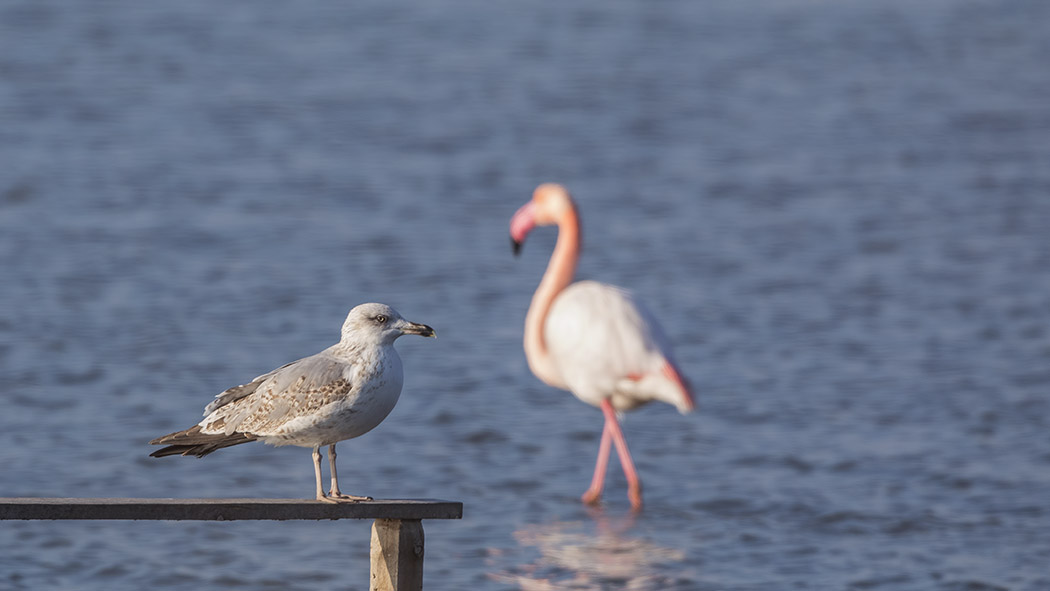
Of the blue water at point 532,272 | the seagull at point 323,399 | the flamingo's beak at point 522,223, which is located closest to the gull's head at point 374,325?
the seagull at point 323,399

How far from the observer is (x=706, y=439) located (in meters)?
11.2

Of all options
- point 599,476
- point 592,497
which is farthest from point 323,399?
point 599,476

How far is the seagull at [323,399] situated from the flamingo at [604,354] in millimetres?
4898

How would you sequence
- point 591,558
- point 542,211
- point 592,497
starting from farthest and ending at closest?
1. point 542,211
2. point 592,497
3. point 591,558

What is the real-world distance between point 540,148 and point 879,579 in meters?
13.5

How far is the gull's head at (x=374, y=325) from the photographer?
16.3 ft

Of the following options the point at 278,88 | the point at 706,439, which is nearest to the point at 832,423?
the point at 706,439

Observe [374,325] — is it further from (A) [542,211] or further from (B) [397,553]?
(A) [542,211]

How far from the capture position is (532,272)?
52.7 ft

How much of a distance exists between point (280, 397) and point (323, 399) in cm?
18

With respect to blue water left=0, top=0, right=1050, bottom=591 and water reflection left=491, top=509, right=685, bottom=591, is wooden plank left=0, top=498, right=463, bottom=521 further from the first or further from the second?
water reflection left=491, top=509, right=685, bottom=591

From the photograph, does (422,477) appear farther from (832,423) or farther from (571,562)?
(832,423)

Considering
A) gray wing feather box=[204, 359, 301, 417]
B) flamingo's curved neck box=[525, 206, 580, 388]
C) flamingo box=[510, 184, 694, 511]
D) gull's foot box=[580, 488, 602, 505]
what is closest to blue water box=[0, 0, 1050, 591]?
gull's foot box=[580, 488, 602, 505]

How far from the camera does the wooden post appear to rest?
517 cm
